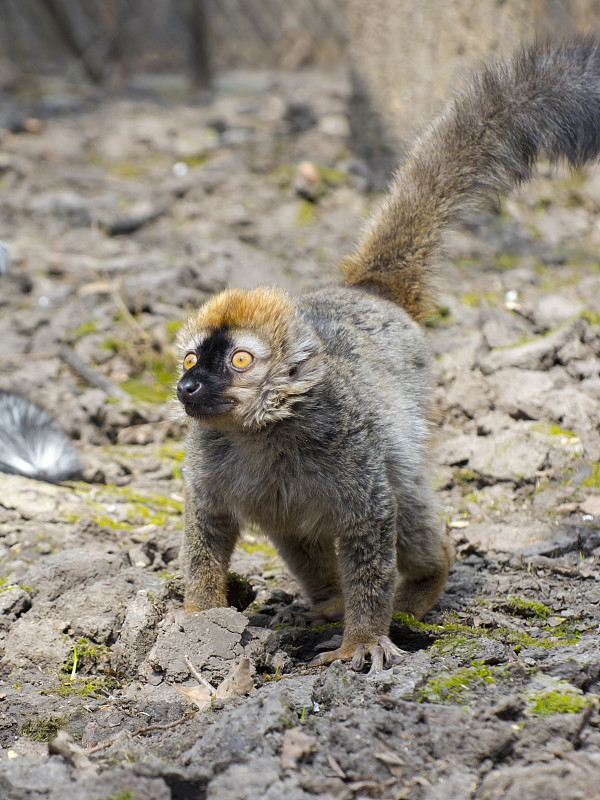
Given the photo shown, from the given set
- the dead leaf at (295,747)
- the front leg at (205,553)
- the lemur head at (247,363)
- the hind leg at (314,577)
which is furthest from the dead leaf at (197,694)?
the lemur head at (247,363)

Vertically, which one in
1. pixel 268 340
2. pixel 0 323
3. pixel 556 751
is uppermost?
pixel 268 340

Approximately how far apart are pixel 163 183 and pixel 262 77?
17.9ft

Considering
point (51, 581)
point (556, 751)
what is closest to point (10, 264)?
point (51, 581)

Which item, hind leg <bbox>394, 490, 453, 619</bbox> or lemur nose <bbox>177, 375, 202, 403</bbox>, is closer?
lemur nose <bbox>177, 375, 202, 403</bbox>

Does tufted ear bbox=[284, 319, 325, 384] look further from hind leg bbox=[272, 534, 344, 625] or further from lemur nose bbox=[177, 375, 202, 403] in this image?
hind leg bbox=[272, 534, 344, 625]

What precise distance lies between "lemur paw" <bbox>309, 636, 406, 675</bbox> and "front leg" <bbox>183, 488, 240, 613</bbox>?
691 mm

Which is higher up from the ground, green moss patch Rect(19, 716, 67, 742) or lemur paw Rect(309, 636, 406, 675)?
lemur paw Rect(309, 636, 406, 675)

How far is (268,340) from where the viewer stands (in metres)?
4.31

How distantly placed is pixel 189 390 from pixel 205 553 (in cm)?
99

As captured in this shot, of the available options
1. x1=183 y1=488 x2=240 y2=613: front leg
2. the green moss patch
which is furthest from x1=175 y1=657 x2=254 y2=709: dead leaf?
x1=183 y1=488 x2=240 y2=613: front leg

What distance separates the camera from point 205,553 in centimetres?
461

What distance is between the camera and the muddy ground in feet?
10.3

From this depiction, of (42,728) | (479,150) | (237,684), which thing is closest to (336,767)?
(237,684)

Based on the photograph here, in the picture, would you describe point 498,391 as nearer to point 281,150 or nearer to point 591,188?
point 591,188
